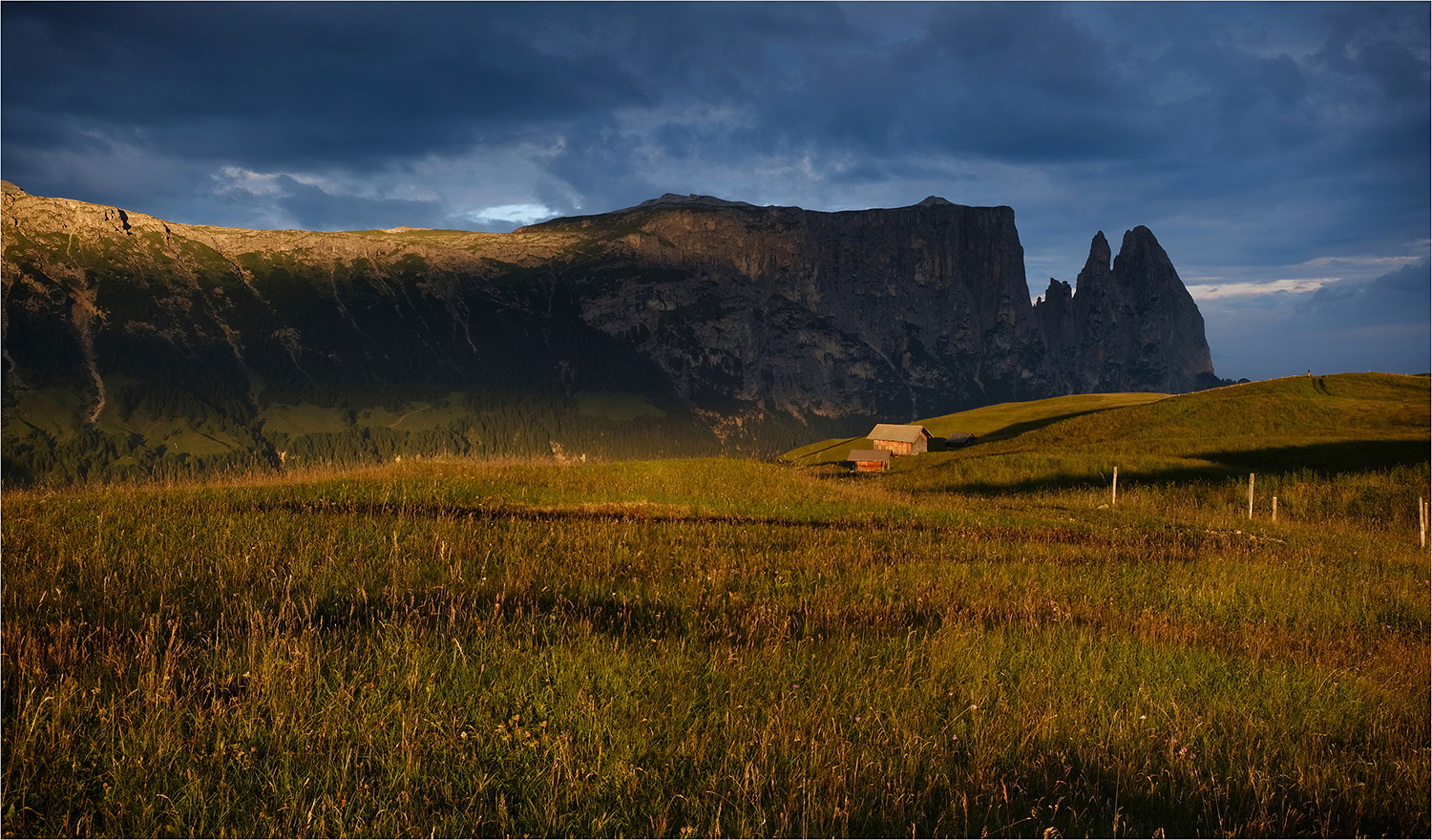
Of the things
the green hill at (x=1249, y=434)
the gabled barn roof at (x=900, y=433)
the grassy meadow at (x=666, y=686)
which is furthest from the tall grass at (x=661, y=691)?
the gabled barn roof at (x=900, y=433)

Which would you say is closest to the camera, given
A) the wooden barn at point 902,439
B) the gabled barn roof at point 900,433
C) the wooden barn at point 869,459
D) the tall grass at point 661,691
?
the tall grass at point 661,691

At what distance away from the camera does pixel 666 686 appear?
5539 millimetres

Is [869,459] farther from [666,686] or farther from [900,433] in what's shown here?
[666,686]

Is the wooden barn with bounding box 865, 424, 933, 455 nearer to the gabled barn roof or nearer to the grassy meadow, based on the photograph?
the gabled barn roof

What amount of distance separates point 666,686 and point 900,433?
119 m

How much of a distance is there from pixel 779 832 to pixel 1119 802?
2477 mm

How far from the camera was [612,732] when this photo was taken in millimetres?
4719

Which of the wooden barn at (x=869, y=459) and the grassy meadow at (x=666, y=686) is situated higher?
the grassy meadow at (x=666, y=686)

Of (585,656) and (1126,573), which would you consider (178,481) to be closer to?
(585,656)

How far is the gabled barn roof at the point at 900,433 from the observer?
393 ft

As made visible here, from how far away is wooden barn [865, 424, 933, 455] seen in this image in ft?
392

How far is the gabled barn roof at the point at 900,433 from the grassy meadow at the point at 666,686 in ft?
354

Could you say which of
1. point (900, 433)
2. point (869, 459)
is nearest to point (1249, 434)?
point (869, 459)

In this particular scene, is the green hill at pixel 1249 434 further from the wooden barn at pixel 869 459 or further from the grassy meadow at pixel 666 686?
the grassy meadow at pixel 666 686
